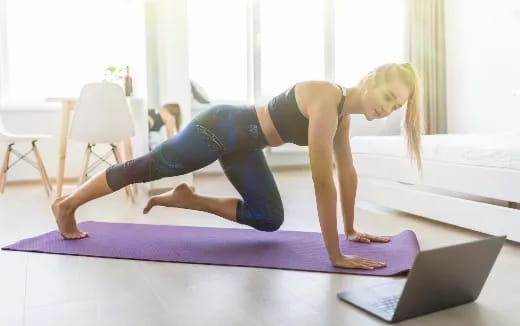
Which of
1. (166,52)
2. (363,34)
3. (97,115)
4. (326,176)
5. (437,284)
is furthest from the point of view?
(363,34)

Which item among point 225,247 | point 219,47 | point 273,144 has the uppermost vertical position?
point 219,47

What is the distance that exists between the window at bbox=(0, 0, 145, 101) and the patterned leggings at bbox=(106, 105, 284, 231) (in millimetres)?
Result: 2425

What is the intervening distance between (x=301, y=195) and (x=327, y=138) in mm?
1792

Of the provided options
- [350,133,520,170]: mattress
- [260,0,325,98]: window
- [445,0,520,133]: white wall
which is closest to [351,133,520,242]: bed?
[350,133,520,170]: mattress

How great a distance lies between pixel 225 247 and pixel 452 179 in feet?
3.25

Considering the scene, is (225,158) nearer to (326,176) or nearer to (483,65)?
(326,176)

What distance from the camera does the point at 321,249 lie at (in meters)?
1.87

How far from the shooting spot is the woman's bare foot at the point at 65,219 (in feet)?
6.44

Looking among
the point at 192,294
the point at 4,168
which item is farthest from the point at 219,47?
the point at 192,294

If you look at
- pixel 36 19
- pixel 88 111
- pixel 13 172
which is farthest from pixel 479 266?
pixel 36 19

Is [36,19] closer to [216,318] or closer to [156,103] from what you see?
[156,103]

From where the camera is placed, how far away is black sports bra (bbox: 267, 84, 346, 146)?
1.71 metres

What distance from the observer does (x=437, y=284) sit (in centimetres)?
124

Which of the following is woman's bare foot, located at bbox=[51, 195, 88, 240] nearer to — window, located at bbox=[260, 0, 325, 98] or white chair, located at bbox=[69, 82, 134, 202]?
white chair, located at bbox=[69, 82, 134, 202]
